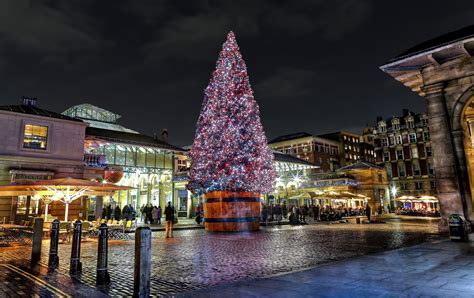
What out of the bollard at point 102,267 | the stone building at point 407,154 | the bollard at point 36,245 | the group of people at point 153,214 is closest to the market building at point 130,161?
the group of people at point 153,214

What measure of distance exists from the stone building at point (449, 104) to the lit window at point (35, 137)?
2295 centimetres

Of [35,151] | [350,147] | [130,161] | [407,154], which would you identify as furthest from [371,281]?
[350,147]

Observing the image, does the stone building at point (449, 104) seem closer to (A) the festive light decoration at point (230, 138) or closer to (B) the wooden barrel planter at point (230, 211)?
(A) the festive light decoration at point (230, 138)

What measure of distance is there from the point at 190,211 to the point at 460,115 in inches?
1181

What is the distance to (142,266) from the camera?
530 cm

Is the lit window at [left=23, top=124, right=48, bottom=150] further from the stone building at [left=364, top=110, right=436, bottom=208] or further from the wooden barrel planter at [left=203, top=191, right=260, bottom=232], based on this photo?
the stone building at [left=364, top=110, right=436, bottom=208]

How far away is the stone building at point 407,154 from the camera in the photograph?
65625mm

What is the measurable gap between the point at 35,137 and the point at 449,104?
25.5 meters

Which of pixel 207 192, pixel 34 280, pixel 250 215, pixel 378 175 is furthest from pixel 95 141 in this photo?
pixel 378 175

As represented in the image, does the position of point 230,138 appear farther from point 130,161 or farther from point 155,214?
point 130,161

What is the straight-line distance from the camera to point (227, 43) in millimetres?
21531

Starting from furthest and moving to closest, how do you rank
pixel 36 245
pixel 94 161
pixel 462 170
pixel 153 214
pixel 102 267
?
1. pixel 153 214
2. pixel 94 161
3. pixel 462 170
4. pixel 36 245
5. pixel 102 267

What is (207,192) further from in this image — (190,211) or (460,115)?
(190,211)

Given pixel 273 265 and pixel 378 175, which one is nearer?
pixel 273 265
